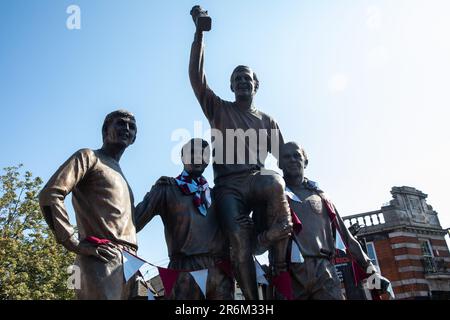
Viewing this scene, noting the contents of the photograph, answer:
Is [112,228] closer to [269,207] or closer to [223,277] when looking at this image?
[223,277]

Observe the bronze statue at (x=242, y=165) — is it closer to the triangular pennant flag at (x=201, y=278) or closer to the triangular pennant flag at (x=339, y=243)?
the triangular pennant flag at (x=201, y=278)

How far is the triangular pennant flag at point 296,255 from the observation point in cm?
437

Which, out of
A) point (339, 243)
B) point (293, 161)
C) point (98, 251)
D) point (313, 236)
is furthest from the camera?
point (293, 161)

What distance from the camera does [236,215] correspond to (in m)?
4.47

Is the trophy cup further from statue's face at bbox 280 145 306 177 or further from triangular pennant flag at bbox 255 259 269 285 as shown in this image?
triangular pennant flag at bbox 255 259 269 285

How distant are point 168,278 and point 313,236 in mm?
1649

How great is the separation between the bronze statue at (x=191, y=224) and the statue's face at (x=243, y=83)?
31.8 inches

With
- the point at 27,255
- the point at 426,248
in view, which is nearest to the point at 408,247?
the point at 426,248

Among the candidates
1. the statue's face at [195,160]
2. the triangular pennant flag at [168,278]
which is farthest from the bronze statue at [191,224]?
the triangular pennant flag at [168,278]

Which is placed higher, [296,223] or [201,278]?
[296,223]

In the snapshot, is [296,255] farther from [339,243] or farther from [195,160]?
[195,160]

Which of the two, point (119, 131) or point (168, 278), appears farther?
point (119, 131)

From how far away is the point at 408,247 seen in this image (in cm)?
2331
